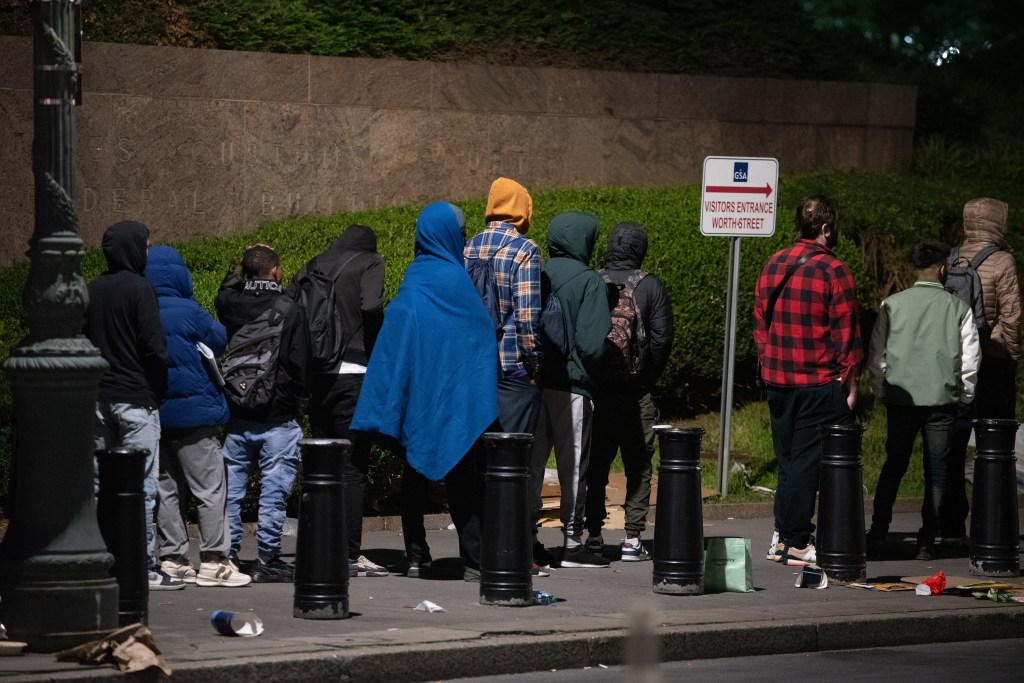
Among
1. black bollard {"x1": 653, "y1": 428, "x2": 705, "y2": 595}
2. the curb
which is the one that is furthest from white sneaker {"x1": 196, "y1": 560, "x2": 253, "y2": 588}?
black bollard {"x1": 653, "y1": 428, "x2": 705, "y2": 595}

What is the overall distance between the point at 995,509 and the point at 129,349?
5.03 metres

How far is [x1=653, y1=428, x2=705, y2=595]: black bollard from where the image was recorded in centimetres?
895

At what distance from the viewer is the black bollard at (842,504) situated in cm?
934

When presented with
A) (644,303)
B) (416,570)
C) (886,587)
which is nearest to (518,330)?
(644,303)

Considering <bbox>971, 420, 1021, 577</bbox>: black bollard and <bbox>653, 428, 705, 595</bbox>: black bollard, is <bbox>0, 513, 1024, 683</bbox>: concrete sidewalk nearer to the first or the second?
<bbox>653, 428, 705, 595</bbox>: black bollard

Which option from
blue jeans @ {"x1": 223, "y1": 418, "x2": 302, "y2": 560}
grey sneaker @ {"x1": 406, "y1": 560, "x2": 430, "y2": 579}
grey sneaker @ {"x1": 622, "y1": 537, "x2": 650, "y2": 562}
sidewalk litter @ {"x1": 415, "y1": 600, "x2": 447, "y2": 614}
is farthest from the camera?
grey sneaker @ {"x1": 622, "y1": 537, "x2": 650, "y2": 562}

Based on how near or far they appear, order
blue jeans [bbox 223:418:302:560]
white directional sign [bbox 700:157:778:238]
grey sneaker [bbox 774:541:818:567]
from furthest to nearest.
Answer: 1. white directional sign [bbox 700:157:778:238]
2. grey sneaker [bbox 774:541:818:567]
3. blue jeans [bbox 223:418:302:560]

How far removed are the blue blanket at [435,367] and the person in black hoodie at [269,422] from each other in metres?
0.39

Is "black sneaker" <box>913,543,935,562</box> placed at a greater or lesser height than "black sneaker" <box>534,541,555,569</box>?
lesser

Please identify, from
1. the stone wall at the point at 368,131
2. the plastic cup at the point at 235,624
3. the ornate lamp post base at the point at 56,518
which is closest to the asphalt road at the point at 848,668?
the plastic cup at the point at 235,624

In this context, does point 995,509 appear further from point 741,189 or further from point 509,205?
point 741,189

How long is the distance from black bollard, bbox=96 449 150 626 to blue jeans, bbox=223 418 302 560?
153 cm

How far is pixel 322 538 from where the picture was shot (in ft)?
25.9

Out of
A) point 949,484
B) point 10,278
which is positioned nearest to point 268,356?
point 949,484
